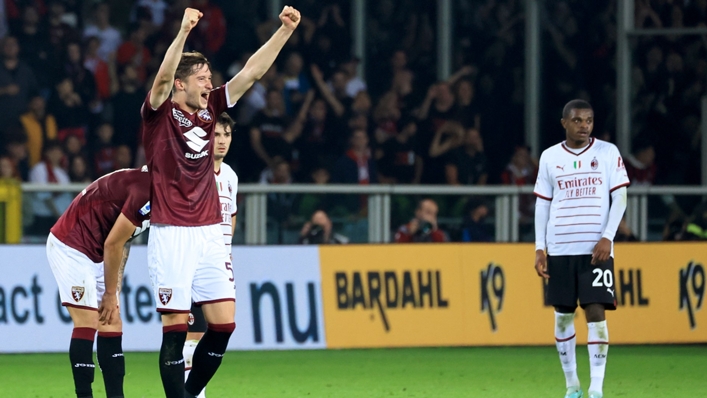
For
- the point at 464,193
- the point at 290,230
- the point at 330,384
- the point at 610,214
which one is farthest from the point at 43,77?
the point at 610,214

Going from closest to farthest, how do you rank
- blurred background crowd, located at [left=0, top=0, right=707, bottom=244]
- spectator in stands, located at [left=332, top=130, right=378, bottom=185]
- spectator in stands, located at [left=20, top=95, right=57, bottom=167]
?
spectator in stands, located at [left=20, top=95, right=57, bottom=167]
blurred background crowd, located at [left=0, top=0, right=707, bottom=244]
spectator in stands, located at [left=332, top=130, right=378, bottom=185]

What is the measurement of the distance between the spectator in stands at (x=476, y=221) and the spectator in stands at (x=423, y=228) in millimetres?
306

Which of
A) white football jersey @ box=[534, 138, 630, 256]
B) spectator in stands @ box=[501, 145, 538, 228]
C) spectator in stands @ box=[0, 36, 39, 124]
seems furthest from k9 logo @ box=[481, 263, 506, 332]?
spectator in stands @ box=[0, 36, 39, 124]

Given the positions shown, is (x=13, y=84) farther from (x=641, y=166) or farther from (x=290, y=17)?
(x=290, y=17)

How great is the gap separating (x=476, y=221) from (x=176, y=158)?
7.77 meters

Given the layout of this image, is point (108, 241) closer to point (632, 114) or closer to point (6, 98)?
point (6, 98)

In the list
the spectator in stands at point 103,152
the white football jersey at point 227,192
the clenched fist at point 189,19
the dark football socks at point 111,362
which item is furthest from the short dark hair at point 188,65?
the spectator in stands at point 103,152

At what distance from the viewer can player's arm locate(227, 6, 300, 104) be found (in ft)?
23.6

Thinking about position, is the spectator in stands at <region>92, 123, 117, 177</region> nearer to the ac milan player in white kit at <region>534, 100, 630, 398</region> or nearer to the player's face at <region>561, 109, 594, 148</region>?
the ac milan player in white kit at <region>534, 100, 630, 398</region>

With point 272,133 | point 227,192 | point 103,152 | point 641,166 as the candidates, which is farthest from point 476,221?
point 227,192

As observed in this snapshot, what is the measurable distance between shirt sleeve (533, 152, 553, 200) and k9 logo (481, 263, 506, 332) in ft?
14.5

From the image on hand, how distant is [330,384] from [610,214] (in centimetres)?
274

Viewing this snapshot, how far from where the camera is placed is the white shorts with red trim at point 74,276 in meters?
7.61

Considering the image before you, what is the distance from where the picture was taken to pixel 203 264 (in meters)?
7.26
